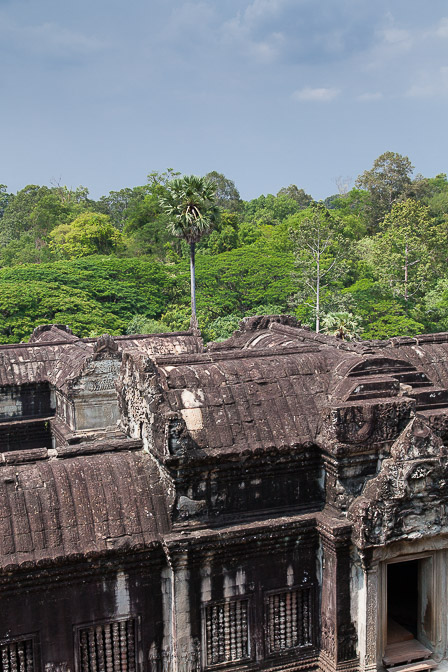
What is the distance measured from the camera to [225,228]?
60719 mm

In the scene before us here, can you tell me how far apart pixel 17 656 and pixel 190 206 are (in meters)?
33.2

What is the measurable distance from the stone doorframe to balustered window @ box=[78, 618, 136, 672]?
10.9 ft

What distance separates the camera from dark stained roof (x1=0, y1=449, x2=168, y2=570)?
8.79 metres

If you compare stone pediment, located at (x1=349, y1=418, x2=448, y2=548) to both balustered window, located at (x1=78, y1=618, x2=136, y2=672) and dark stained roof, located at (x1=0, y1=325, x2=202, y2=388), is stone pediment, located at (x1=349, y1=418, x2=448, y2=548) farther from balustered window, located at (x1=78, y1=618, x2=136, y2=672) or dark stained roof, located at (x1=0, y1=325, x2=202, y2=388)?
dark stained roof, located at (x1=0, y1=325, x2=202, y2=388)

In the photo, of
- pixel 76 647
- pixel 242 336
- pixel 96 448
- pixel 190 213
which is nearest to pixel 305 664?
pixel 76 647

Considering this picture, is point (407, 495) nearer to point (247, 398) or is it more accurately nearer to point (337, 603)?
point (337, 603)

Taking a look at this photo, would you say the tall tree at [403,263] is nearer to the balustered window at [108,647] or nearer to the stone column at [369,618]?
the stone column at [369,618]

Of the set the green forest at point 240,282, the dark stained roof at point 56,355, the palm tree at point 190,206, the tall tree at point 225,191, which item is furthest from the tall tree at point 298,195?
the dark stained roof at point 56,355

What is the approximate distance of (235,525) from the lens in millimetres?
9711

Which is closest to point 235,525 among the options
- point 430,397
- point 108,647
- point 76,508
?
point 76,508

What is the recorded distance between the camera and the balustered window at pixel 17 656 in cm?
871

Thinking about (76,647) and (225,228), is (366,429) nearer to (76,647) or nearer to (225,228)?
(76,647)

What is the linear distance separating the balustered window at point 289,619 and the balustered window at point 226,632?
0.38 meters

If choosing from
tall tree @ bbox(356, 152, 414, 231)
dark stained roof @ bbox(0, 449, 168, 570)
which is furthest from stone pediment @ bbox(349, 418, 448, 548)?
tall tree @ bbox(356, 152, 414, 231)
